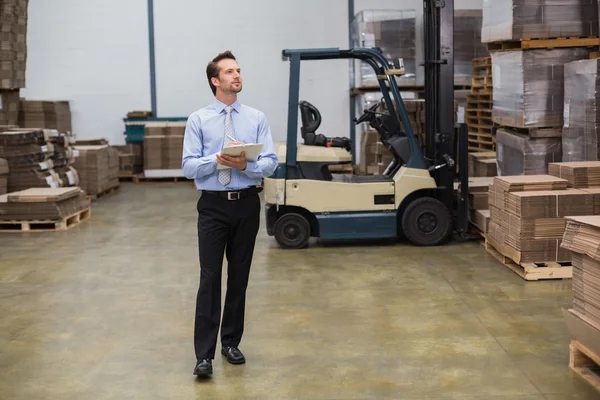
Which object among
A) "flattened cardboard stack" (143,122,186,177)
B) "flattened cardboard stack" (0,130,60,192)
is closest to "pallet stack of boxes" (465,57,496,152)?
"flattened cardboard stack" (143,122,186,177)

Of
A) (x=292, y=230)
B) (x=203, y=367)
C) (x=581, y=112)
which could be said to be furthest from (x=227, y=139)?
(x=581, y=112)

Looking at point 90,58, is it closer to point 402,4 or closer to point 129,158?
point 129,158

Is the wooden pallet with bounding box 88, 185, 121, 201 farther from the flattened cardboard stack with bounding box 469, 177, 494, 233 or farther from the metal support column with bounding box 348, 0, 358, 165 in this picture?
the flattened cardboard stack with bounding box 469, 177, 494, 233

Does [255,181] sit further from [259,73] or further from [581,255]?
[259,73]

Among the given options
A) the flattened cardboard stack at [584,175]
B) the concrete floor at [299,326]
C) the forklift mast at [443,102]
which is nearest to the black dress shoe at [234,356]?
the concrete floor at [299,326]

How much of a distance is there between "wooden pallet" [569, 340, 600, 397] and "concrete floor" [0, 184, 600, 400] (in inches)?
3.1

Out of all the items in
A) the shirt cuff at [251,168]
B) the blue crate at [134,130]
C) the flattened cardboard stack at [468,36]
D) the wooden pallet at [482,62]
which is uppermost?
the flattened cardboard stack at [468,36]

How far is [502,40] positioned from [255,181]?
4.93 meters

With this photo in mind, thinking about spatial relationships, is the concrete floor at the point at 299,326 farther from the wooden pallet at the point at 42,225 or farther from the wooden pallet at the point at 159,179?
the wooden pallet at the point at 159,179

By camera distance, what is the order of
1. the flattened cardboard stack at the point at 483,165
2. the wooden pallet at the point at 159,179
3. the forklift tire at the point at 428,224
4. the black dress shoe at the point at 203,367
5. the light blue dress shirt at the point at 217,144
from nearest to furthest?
the light blue dress shirt at the point at 217,144
the black dress shoe at the point at 203,367
the forklift tire at the point at 428,224
the flattened cardboard stack at the point at 483,165
the wooden pallet at the point at 159,179

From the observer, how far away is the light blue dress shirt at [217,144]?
4844 mm

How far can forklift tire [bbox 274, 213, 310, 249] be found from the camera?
9.16m

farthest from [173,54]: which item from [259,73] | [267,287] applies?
[267,287]

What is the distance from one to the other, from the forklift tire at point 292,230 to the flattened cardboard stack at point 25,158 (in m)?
4.31
